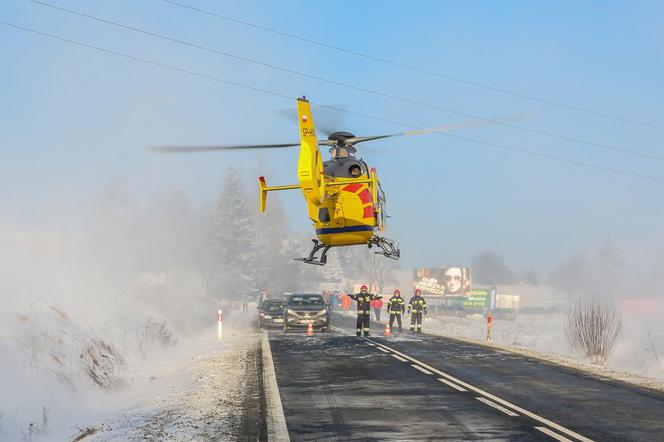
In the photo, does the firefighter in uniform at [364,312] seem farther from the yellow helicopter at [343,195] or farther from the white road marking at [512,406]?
the white road marking at [512,406]

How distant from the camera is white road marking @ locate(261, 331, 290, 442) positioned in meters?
8.98

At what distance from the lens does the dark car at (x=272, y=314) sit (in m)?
36.9

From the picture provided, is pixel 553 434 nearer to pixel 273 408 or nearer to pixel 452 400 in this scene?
pixel 452 400

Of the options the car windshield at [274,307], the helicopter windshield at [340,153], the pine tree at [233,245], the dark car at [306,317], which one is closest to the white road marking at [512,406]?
the helicopter windshield at [340,153]

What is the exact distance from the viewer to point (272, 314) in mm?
37094

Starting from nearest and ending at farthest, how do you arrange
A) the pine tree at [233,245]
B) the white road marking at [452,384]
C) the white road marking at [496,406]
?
1. the white road marking at [496,406]
2. the white road marking at [452,384]
3. the pine tree at [233,245]

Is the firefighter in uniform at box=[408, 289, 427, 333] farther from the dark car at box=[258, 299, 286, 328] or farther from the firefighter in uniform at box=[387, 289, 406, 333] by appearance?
the dark car at box=[258, 299, 286, 328]

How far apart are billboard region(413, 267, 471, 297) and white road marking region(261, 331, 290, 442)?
65.1 m

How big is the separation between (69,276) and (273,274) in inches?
3105

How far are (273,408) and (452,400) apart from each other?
3.06m

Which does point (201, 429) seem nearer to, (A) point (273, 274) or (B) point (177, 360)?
(B) point (177, 360)

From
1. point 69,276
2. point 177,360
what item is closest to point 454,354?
point 177,360

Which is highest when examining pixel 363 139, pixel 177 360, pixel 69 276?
pixel 363 139

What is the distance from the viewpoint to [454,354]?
20.9 m
